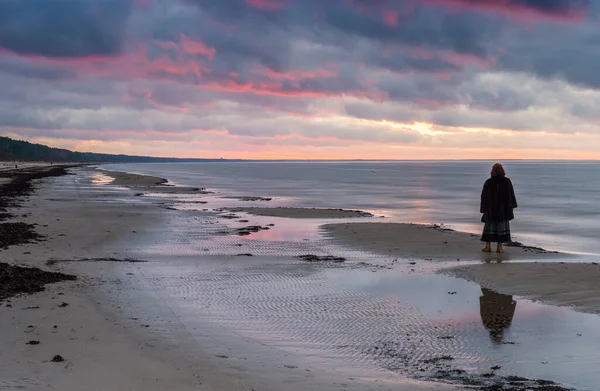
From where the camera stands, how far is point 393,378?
679cm

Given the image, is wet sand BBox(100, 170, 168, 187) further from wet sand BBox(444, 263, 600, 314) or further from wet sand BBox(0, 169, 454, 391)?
wet sand BBox(444, 263, 600, 314)

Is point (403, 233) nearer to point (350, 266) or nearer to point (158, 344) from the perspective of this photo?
point (350, 266)

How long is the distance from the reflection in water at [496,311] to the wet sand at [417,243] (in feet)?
16.2

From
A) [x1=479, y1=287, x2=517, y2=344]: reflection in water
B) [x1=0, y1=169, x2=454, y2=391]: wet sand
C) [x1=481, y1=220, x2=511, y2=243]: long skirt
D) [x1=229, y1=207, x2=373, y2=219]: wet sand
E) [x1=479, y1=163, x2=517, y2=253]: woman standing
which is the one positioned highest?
[x1=479, y1=163, x2=517, y2=253]: woman standing

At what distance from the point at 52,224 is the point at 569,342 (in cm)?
2169

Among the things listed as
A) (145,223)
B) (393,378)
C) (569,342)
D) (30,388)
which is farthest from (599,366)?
(145,223)

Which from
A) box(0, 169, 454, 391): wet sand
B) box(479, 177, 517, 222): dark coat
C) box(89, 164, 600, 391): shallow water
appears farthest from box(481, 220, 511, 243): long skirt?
box(0, 169, 454, 391): wet sand

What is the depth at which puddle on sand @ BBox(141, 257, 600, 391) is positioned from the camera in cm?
756

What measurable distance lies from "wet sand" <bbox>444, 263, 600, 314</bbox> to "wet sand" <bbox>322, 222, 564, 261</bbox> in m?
2.30

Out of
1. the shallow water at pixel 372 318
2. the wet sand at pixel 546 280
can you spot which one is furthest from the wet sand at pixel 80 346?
the wet sand at pixel 546 280

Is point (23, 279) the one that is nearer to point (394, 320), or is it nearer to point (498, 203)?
point (394, 320)

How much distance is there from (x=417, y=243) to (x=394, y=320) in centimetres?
1042

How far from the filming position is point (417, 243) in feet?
65.1

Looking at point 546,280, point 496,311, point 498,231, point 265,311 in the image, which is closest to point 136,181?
point 498,231
